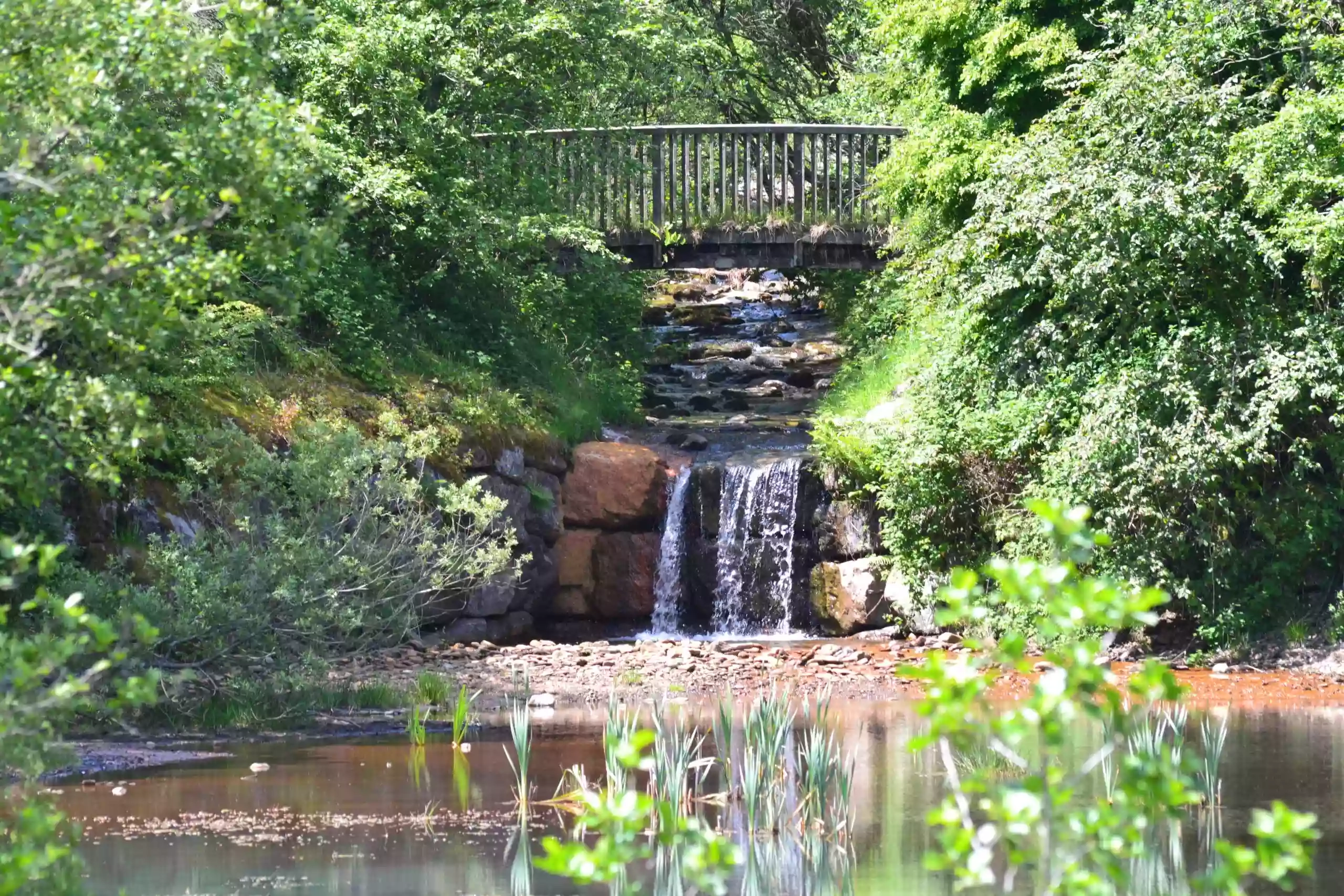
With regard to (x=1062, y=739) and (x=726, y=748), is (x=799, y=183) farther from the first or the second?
(x=1062, y=739)

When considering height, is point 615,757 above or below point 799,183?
below

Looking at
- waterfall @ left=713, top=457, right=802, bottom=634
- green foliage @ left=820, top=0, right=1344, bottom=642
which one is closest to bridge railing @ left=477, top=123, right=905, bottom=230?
waterfall @ left=713, top=457, right=802, bottom=634

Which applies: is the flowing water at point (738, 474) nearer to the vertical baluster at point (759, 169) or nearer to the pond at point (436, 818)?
the vertical baluster at point (759, 169)

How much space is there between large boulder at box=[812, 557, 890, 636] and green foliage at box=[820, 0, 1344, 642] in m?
1.60

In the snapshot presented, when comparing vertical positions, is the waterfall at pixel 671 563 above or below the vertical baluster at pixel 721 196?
below

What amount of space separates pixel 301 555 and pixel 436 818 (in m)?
3.66

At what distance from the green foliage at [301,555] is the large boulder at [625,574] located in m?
3.61

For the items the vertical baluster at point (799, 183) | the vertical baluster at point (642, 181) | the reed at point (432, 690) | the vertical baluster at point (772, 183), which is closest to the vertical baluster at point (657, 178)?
the vertical baluster at point (642, 181)

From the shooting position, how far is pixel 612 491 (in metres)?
18.9

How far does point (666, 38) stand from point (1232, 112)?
783 cm

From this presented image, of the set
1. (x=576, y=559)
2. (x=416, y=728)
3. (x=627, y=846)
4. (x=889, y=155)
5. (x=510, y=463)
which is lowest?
(x=416, y=728)

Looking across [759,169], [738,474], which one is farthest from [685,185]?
[738,474]

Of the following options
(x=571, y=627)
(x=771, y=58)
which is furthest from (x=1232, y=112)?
(x=771, y=58)

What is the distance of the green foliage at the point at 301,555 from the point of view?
1201 centimetres
